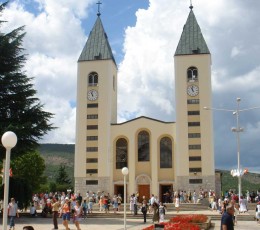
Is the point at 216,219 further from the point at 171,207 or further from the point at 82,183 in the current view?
the point at 82,183

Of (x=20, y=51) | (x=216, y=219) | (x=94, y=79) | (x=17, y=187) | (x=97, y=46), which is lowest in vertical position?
(x=216, y=219)

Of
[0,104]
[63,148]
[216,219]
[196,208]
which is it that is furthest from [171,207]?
[63,148]

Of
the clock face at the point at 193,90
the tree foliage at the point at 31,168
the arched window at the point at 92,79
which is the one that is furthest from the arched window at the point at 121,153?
the tree foliage at the point at 31,168

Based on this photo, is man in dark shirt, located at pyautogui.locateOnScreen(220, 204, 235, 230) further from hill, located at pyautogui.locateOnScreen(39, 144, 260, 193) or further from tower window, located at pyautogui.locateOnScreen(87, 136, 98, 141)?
hill, located at pyautogui.locateOnScreen(39, 144, 260, 193)

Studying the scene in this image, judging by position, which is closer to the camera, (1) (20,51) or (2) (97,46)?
(1) (20,51)

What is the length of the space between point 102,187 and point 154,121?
32.9 feet

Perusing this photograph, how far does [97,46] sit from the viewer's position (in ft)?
183

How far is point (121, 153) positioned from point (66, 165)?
90.1 meters

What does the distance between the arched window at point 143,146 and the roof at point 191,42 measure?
10710 mm

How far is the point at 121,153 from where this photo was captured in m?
51.8

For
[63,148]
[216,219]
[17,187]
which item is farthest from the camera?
[63,148]

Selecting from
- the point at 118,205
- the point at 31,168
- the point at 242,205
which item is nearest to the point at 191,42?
the point at 118,205

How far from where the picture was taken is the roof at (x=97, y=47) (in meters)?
54.6

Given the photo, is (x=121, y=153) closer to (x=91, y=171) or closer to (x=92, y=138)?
(x=92, y=138)
